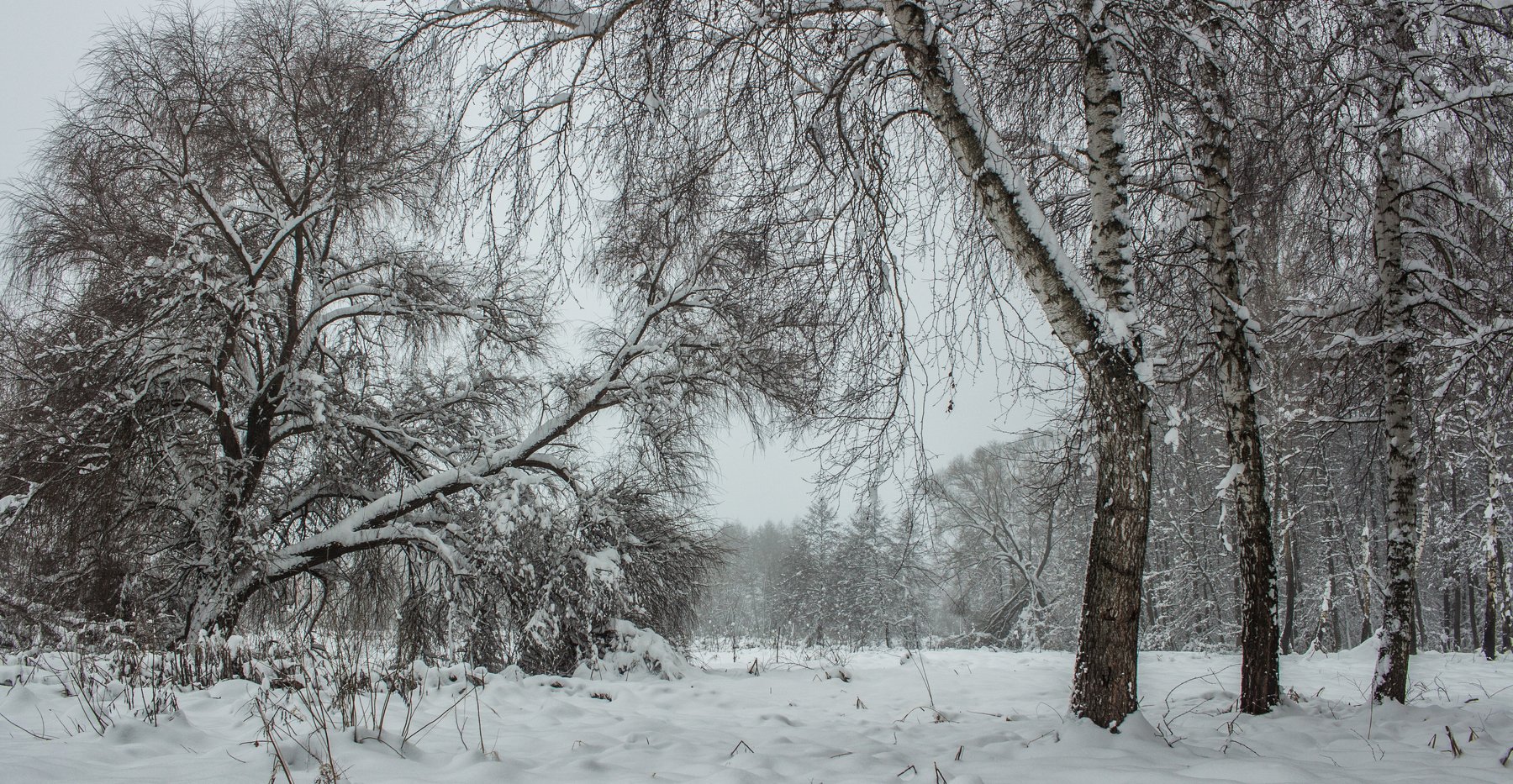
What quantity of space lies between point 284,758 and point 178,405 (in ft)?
21.2

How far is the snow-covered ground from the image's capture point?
2391 millimetres

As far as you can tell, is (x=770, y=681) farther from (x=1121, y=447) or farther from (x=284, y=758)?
(x=284, y=758)

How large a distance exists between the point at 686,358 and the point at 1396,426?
6.74 metres

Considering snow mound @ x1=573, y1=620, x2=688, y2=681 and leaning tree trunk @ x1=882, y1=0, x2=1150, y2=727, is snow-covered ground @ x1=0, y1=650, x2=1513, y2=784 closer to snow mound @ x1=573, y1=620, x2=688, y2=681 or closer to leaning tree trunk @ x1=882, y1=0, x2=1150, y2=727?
leaning tree trunk @ x1=882, y1=0, x2=1150, y2=727

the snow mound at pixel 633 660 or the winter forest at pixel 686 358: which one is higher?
the winter forest at pixel 686 358

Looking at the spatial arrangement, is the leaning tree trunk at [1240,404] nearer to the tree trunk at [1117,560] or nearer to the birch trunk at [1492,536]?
the tree trunk at [1117,560]

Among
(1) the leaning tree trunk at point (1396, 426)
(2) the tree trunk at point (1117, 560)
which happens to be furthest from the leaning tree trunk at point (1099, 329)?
(1) the leaning tree trunk at point (1396, 426)

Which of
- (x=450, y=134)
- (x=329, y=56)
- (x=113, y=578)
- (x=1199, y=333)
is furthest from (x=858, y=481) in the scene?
(x=113, y=578)

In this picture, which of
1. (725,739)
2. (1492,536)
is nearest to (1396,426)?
(725,739)

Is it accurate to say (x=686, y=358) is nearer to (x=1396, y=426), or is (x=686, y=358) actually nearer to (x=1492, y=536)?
(x=1396, y=426)

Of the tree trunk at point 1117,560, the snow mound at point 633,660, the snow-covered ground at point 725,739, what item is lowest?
the snow mound at point 633,660

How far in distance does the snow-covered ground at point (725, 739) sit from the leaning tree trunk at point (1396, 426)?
42 centimetres

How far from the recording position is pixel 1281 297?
9109 millimetres

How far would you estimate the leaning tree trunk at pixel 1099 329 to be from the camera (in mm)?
3396
